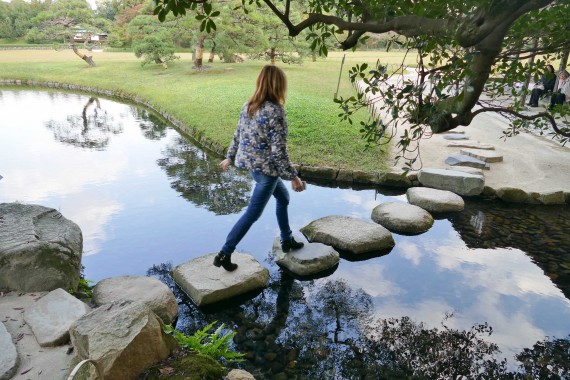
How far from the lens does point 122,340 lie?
97.0 inches

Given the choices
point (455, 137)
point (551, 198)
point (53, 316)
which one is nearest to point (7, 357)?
point (53, 316)

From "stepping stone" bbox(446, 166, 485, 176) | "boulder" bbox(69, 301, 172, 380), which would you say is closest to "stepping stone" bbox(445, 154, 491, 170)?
"stepping stone" bbox(446, 166, 485, 176)

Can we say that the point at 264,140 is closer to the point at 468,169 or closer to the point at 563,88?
the point at 468,169

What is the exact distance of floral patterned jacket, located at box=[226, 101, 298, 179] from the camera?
13.1ft

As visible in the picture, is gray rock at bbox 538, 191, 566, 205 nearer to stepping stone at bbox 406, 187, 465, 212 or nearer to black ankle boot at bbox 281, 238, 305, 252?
stepping stone at bbox 406, 187, 465, 212

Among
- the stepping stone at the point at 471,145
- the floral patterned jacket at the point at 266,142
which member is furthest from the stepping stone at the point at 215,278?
the stepping stone at the point at 471,145

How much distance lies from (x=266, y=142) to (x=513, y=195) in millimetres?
5177

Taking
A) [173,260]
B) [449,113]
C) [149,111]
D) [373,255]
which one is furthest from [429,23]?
[149,111]

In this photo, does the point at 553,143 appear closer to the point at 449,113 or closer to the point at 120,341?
the point at 449,113

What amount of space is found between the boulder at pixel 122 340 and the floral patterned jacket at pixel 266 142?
184 cm

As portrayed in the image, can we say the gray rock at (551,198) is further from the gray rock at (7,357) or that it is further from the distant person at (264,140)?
the gray rock at (7,357)

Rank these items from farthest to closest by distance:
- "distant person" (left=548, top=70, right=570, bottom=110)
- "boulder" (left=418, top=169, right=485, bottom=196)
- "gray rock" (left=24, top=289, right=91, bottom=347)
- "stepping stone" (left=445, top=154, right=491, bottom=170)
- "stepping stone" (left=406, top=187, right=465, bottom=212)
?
"distant person" (left=548, top=70, right=570, bottom=110)
"stepping stone" (left=445, top=154, right=491, bottom=170)
"boulder" (left=418, top=169, right=485, bottom=196)
"stepping stone" (left=406, top=187, right=465, bottom=212)
"gray rock" (left=24, top=289, right=91, bottom=347)

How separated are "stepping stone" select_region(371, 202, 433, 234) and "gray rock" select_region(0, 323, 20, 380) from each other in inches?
190

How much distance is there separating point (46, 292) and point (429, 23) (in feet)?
12.4
